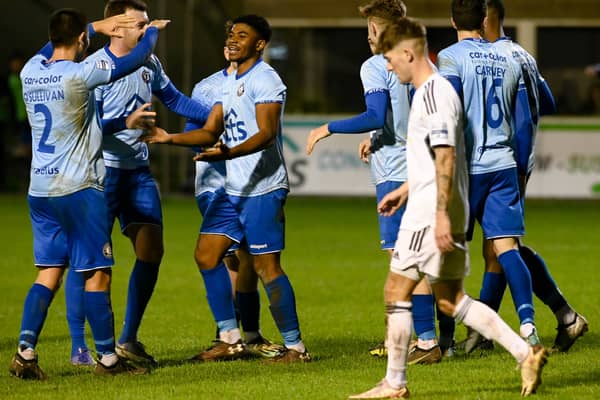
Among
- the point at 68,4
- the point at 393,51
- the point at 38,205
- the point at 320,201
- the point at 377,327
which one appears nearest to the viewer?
the point at 393,51

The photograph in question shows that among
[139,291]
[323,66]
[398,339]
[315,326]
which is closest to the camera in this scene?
[398,339]

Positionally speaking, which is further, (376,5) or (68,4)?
(68,4)

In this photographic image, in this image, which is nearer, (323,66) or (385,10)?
(385,10)

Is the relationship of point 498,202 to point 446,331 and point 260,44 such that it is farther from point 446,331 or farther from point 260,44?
point 260,44

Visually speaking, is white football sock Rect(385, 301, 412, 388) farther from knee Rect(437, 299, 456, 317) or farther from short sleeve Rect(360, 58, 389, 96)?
short sleeve Rect(360, 58, 389, 96)

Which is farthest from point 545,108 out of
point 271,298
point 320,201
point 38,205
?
point 320,201

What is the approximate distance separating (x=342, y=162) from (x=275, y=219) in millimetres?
15269

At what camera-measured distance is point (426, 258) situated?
655 centimetres

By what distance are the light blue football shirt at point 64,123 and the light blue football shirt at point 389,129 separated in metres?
1.70

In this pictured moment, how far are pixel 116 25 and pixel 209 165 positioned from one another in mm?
1274

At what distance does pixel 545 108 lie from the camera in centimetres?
894

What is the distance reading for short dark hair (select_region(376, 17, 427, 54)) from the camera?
6.50 metres

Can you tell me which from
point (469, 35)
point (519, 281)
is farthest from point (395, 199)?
point (469, 35)

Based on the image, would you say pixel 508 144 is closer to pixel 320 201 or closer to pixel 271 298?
pixel 271 298
